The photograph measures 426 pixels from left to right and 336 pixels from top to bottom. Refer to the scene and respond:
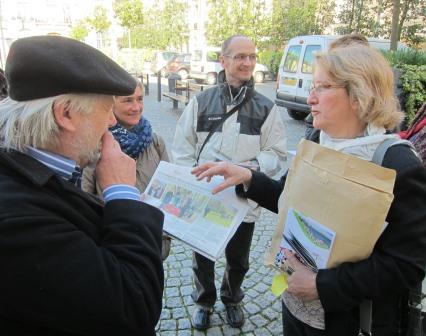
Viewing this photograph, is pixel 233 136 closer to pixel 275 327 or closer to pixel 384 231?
pixel 384 231

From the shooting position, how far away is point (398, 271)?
1283 millimetres

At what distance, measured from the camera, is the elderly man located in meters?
0.87

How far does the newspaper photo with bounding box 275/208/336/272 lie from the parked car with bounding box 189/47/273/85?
745 inches

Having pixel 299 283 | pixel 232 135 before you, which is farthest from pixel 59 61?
pixel 232 135

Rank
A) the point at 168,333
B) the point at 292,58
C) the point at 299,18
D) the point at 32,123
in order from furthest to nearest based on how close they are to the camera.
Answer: the point at 299,18, the point at 292,58, the point at 168,333, the point at 32,123

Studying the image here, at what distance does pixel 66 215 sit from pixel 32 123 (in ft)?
0.90

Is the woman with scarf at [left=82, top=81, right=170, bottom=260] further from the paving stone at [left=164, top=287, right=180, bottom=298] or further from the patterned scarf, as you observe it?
the paving stone at [left=164, top=287, right=180, bottom=298]

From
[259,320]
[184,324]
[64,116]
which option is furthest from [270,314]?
[64,116]

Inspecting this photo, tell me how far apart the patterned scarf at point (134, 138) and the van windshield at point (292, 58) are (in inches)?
337

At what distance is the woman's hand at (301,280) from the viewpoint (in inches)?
54.6

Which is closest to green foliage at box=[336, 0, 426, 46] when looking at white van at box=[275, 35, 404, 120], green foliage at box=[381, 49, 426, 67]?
white van at box=[275, 35, 404, 120]

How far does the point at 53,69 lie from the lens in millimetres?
963

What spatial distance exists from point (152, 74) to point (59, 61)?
2552 centimetres

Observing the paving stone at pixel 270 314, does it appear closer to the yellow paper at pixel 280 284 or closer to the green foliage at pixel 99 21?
the yellow paper at pixel 280 284
